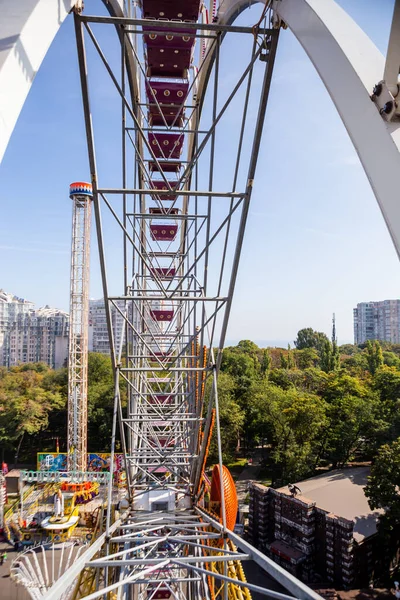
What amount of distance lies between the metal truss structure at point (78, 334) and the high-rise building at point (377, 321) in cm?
5749

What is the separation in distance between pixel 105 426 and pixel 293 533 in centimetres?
1421

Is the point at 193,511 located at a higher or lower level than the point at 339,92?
lower

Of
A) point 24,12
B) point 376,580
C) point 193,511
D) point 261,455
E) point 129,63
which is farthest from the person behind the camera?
point 261,455

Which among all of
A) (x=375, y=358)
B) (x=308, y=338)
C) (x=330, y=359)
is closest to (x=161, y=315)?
(x=330, y=359)

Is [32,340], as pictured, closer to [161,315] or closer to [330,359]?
[330,359]

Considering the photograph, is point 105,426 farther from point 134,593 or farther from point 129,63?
point 129,63

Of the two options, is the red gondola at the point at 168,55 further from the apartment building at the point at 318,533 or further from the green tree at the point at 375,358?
the green tree at the point at 375,358

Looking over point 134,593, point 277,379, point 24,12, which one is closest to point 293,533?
point 134,593

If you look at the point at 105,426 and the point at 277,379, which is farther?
the point at 277,379

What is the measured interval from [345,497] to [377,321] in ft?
202

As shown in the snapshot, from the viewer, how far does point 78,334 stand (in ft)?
67.3

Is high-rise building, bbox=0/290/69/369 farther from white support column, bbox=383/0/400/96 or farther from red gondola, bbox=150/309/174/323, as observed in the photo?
white support column, bbox=383/0/400/96

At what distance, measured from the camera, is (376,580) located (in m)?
11.9

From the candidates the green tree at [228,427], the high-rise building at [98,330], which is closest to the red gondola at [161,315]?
the green tree at [228,427]
